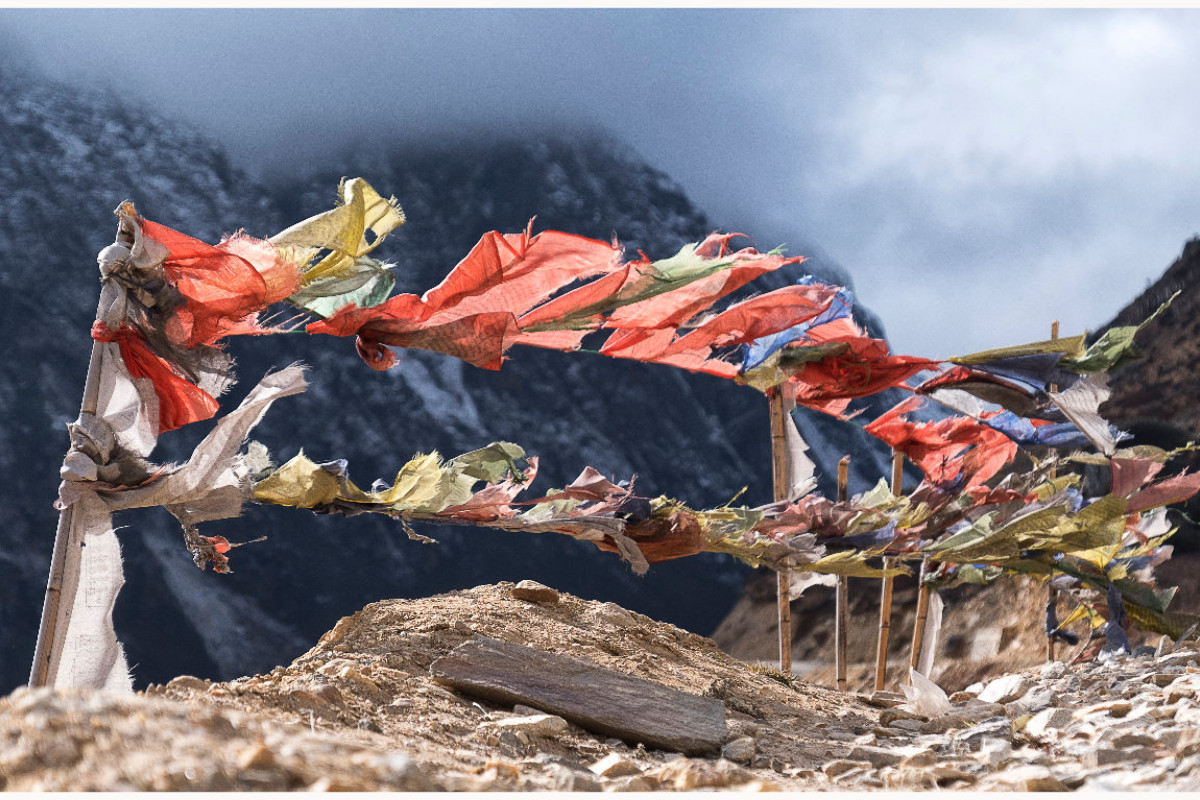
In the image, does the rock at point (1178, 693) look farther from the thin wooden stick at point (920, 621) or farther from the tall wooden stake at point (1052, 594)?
the thin wooden stick at point (920, 621)

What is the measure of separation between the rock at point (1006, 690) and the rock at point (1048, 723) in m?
1.08

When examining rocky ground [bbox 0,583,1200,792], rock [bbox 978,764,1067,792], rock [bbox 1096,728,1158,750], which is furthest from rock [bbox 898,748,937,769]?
rock [bbox 1096,728,1158,750]

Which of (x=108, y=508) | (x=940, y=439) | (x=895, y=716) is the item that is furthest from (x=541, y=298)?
(x=940, y=439)

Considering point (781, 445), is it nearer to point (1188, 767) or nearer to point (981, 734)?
point (981, 734)

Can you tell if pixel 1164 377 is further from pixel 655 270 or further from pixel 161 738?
pixel 161 738

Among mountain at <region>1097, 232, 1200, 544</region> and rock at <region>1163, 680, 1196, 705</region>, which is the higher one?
mountain at <region>1097, 232, 1200, 544</region>

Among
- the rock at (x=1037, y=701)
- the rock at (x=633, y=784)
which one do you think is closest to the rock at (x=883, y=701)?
the rock at (x=1037, y=701)

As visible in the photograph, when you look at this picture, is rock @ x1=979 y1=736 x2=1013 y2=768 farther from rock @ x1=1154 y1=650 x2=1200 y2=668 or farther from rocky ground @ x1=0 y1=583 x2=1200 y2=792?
rock @ x1=1154 y1=650 x2=1200 y2=668

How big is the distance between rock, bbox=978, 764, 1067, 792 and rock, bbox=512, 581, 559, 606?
7.75 feet

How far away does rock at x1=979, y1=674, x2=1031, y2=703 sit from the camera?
427 cm

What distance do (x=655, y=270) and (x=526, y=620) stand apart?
147 cm

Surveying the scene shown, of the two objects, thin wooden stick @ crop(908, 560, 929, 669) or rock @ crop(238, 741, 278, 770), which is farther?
thin wooden stick @ crop(908, 560, 929, 669)

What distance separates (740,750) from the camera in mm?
2719

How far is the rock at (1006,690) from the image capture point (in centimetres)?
427
